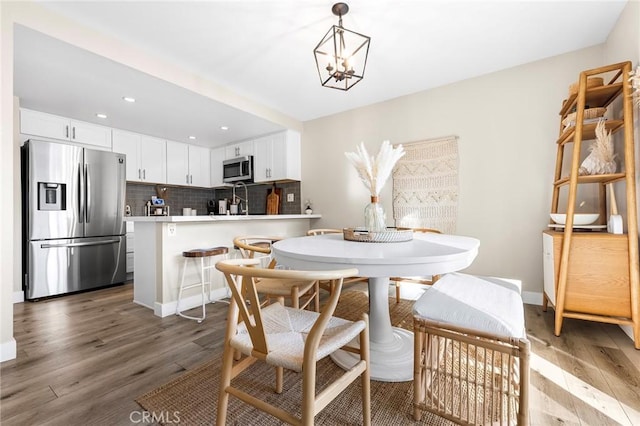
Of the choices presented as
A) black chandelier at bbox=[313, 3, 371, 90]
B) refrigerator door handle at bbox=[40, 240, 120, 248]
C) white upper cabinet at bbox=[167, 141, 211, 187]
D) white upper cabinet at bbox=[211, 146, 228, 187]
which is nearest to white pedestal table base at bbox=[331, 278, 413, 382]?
black chandelier at bbox=[313, 3, 371, 90]

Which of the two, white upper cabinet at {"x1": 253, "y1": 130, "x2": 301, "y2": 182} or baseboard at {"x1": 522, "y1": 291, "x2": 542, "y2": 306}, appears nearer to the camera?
baseboard at {"x1": 522, "y1": 291, "x2": 542, "y2": 306}

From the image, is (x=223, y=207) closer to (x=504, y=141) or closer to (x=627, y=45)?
(x=504, y=141)

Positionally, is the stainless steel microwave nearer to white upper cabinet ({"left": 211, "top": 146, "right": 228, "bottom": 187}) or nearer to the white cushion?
white upper cabinet ({"left": 211, "top": 146, "right": 228, "bottom": 187})

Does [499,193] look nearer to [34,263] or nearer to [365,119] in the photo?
[365,119]

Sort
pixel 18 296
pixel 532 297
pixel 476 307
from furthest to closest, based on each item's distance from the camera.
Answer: pixel 18 296
pixel 532 297
pixel 476 307

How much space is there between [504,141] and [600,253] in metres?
1.33

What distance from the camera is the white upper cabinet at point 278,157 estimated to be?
4.08 meters

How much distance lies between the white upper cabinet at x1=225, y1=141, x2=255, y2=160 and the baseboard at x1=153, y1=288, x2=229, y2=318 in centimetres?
241

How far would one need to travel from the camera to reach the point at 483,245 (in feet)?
9.28

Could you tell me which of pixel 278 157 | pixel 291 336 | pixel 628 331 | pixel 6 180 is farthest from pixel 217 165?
pixel 628 331

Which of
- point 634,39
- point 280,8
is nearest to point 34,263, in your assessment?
point 280,8

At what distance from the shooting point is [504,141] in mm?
2730

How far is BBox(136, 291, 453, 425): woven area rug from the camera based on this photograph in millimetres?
1201

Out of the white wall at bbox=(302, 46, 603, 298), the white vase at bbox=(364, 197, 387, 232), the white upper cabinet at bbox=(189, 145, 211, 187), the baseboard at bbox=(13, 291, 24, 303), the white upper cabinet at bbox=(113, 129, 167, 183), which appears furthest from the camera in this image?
the white upper cabinet at bbox=(189, 145, 211, 187)
